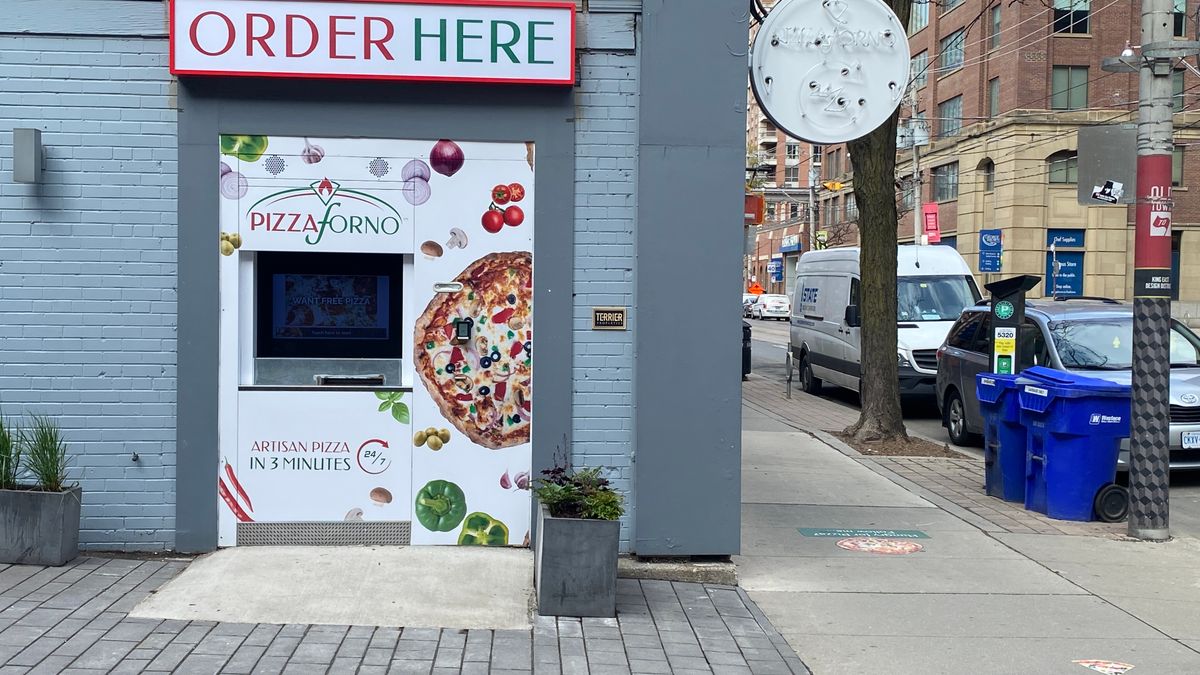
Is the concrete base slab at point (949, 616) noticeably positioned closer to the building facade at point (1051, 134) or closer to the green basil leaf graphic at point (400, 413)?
the green basil leaf graphic at point (400, 413)

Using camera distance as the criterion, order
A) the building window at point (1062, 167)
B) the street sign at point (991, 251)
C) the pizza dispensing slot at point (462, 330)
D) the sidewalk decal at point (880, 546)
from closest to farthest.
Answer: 1. the pizza dispensing slot at point (462, 330)
2. the sidewalk decal at point (880, 546)
3. the street sign at point (991, 251)
4. the building window at point (1062, 167)

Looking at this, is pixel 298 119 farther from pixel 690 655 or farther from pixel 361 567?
pixel 690 655

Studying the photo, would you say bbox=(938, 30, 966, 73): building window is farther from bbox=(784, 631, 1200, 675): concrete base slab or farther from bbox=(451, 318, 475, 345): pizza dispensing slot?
bbox=(784, 631, 1200, 675): concrete base slab

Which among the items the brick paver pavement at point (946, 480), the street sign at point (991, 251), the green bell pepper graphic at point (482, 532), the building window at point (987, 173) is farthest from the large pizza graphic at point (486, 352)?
the building window at point (987, 173)

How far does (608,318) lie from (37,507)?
3480mm

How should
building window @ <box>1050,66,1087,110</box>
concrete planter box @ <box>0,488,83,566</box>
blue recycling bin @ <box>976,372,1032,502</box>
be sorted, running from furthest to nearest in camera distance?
1. building window @ <box>1050,66,1087,110</box>
2. blue recycling bin @ <box>976,372,1032,502</box>
3. concrete planter box @ <box>0,488,83,566</box>

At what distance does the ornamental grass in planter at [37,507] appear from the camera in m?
6.75

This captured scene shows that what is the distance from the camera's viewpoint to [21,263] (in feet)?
23.4

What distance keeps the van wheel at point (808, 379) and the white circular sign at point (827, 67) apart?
45.6ft

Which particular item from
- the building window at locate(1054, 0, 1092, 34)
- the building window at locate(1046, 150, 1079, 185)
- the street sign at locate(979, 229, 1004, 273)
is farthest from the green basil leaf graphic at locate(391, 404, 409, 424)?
the building window at locate(1046, 150, 1079, 185)

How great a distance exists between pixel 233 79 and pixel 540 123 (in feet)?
6.10

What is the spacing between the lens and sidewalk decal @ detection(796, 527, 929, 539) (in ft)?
28.5

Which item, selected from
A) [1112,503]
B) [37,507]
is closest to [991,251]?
[1112,503]

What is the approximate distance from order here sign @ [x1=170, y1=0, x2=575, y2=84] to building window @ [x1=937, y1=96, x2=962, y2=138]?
42206 mm
